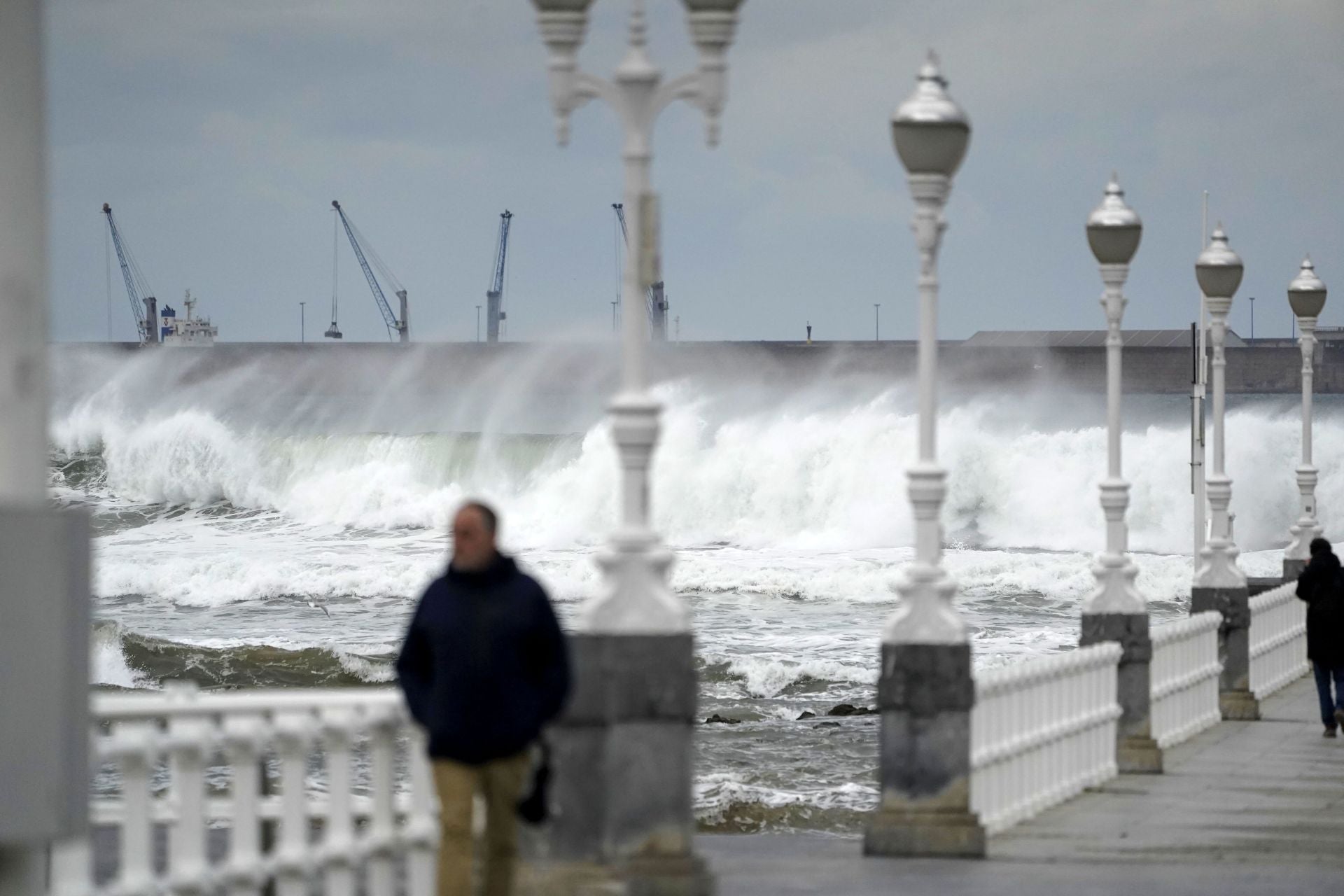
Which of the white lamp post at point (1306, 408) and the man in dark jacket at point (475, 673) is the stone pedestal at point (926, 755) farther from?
the white lamp post at point (1306, 408)

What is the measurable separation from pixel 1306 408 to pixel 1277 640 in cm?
429

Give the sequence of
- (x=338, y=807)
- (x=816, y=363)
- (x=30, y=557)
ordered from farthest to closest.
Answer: (x=816, y=363), (x=338, y=807), (x=30, y=557)

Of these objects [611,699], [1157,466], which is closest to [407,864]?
[611,699]

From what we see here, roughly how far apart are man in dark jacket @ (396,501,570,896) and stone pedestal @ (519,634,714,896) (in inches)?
56.5

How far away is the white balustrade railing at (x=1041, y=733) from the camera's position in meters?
11.3

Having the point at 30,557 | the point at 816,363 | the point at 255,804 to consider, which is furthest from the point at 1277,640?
the point at 816,363

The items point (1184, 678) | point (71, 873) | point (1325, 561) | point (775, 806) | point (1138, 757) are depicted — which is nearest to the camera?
point (71, 873)

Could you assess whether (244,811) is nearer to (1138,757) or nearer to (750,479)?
(1138,757)

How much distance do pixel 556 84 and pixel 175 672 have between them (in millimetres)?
21717

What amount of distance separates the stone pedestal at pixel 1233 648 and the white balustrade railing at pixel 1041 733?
473 cm

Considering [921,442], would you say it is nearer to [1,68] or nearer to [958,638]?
[958,638]

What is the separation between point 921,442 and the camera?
1099 cm

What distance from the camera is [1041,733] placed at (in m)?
12.5

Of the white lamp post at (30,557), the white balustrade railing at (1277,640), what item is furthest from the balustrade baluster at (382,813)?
the white balustrade railing at (1277,640)
